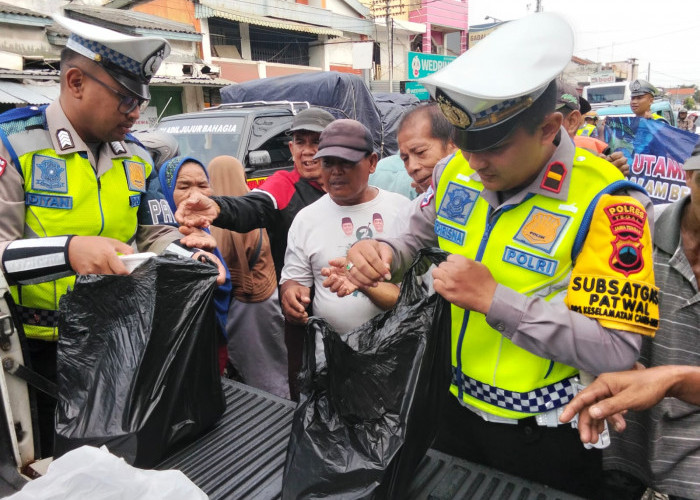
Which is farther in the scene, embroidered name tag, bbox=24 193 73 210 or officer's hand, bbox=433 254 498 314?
embroidered name tag, bbox=24 193 73 210

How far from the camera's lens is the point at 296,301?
2.01 metres

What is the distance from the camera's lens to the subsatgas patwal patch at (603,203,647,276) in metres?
1.04

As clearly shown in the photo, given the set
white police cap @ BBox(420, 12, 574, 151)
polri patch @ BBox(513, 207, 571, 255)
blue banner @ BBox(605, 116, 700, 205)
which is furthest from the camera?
blue banner @ BBox(605, 116, 700, 205)

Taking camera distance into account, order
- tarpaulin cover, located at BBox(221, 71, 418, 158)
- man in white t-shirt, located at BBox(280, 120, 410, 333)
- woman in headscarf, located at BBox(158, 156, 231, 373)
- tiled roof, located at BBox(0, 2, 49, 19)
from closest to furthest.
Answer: man in white t-shirt, located at BBox(280, 120, 410, 333) < woman in headscarf, located at BBox(158, 156, 231, 373) < tarpaulin cover, located at BBox(221, 71, 418, 158) < tiled roof, located at BBox(0, 2, 49, 19)

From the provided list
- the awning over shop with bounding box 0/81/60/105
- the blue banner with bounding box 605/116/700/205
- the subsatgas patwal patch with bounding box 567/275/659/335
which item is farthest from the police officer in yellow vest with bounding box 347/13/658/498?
the awning over shop with bounding box 0/81/60/105

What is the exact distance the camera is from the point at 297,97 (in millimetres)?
9477

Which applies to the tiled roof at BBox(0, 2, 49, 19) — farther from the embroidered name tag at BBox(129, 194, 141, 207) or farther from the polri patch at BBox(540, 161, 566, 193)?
the polri patch at BBox(540, 161, 566, 193)

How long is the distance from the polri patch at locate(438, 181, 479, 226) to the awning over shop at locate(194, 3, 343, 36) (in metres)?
17.9

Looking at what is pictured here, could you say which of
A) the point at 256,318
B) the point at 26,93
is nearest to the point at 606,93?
the point at 26,93

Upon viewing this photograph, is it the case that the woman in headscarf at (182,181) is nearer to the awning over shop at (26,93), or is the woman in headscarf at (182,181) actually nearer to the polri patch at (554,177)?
the polri patch at (554,177)

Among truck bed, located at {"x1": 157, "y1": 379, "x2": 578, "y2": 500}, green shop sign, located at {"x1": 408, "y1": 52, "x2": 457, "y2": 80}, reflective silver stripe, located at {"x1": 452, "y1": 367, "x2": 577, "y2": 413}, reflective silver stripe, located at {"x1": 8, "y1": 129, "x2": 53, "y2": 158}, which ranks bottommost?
truck bed, located at {"x1": 157, "y1": 379, "x2": 578, "y2": 500}

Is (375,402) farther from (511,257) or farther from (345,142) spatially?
(345,142)

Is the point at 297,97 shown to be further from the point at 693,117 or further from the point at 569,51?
the point at 693,117

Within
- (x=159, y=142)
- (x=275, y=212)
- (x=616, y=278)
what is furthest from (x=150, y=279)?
(x=159, y=142)
